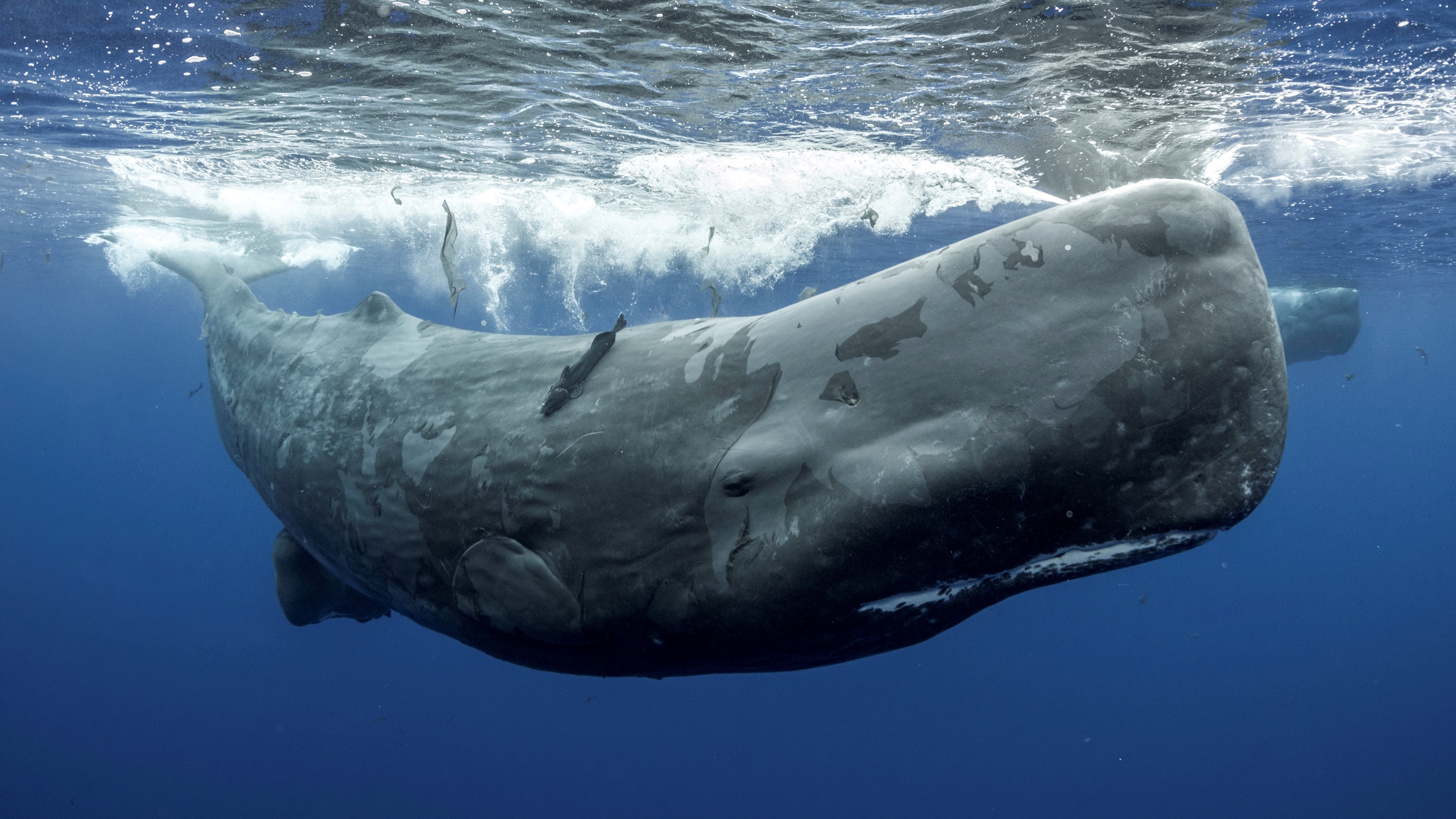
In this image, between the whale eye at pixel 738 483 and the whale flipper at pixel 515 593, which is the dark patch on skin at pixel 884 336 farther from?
the whale flipper at pixel 515 593

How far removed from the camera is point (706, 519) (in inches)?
94.0

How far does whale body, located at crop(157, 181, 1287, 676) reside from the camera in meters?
1.81

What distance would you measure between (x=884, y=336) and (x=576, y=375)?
131cm

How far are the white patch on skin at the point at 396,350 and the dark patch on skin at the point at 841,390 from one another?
2.36 meters

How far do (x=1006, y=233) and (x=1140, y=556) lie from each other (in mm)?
962

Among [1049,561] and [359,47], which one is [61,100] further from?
[1049,561]

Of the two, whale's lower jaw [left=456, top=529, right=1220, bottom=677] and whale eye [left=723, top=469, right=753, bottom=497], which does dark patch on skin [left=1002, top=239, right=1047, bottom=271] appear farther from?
whale eye [left=723, top=469, right=753, bottom=497]

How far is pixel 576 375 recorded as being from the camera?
2930 mm

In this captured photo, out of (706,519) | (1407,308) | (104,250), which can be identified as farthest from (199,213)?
(1407,308)

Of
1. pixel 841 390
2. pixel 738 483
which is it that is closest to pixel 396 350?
pixel 738 483

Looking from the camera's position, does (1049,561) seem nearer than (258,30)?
Yes

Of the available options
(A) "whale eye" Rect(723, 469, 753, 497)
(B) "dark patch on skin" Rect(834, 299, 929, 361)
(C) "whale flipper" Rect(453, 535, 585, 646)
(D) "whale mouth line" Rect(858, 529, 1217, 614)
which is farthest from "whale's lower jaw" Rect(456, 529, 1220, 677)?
(B) "dark patch on skin" Rect(834, 299, 929, 361)

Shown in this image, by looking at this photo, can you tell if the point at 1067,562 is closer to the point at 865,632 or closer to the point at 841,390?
the point at 865,632

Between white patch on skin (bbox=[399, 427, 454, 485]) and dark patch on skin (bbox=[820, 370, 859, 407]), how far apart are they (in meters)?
1.71
